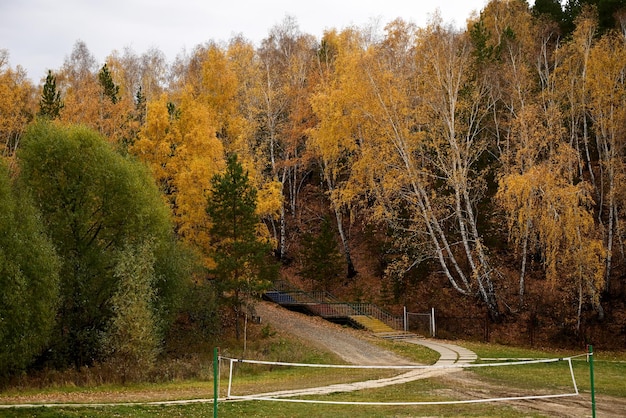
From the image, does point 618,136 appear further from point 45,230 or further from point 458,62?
point 45,230

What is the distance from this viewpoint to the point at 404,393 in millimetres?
16859

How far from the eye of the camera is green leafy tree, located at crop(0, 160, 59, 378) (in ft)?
68.8

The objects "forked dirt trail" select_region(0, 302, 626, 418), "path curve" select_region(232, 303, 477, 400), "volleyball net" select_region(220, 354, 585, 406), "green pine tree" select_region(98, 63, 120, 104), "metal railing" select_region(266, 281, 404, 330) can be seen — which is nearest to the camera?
"forked dirt trail" select_region(0, 302, 626, 418)

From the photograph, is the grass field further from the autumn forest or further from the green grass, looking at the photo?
the autumn forest

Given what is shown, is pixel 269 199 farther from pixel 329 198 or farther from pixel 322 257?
pixel 322 257

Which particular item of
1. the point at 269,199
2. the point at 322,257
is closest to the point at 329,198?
the point at 269,199

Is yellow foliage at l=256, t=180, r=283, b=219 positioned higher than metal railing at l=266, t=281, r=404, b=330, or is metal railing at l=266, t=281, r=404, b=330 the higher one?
yellow foliage at l=256, t=180, r=283, b=219

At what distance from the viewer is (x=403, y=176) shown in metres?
30.4

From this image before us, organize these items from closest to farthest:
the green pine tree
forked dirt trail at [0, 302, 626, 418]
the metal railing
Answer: forked dirt trail at [0, 302, 626, 418] < the metal railing < the green pine tree

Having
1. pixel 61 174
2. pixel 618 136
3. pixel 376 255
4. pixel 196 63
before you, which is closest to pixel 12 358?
pixel 61 174

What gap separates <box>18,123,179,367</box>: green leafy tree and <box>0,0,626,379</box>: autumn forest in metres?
0.08

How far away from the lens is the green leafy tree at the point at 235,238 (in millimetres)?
29625

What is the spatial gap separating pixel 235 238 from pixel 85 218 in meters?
7.36

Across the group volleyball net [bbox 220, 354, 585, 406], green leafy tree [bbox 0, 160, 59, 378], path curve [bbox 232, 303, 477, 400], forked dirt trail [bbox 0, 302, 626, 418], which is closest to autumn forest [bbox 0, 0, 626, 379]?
green leafy tree [bbox 0, 160, 59, 378]
